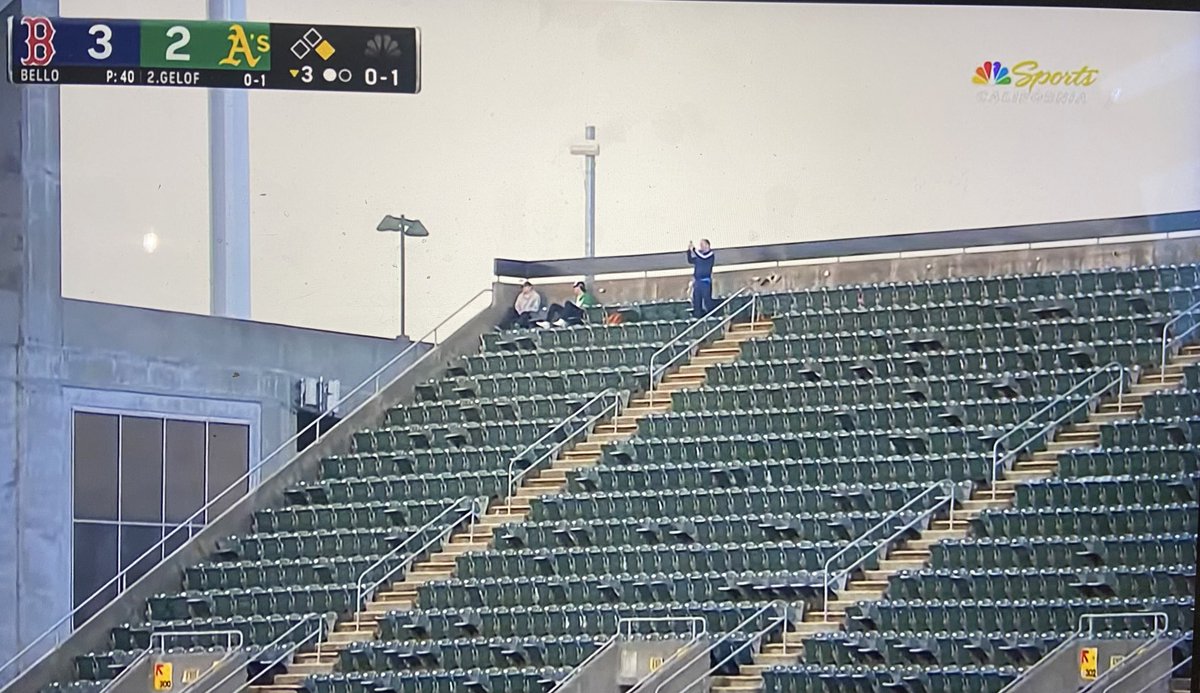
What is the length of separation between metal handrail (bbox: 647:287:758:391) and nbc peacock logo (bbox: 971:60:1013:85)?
2.70 feet

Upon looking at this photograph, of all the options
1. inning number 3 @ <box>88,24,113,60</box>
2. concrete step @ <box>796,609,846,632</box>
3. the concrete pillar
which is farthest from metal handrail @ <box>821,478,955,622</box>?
inning number 3 @ <box>88,24,113,60</box>

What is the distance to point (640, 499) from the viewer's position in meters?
6.31

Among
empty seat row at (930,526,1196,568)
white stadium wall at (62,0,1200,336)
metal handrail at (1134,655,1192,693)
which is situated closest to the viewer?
metal handrail at (1134,655,1192,693)

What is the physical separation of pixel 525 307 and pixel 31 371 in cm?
128

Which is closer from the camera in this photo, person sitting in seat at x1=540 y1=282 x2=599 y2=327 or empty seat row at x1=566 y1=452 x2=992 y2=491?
empty seat row at x1=566 y1=452 x2=992 y2=491

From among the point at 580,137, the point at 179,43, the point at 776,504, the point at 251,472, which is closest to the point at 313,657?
the point at 251,472

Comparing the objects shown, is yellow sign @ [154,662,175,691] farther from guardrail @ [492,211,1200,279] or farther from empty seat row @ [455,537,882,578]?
guardrail @ [492,211,1200,279]

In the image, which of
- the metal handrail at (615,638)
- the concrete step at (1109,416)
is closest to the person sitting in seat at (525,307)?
the metal handrail at (615,638)

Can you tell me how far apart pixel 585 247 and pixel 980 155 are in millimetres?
1042

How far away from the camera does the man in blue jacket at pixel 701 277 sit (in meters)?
6.24

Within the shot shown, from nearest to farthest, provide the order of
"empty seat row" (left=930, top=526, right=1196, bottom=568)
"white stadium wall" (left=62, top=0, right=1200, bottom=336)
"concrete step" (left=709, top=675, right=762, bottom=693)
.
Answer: "empty seat row" (left=930, top=526, right=1196, bottom=568)
"concrete step" (left=709, top=675, right=762, bottom=693)
"white stadium wall" (left=62, top=0, right=1200, bottom=336)

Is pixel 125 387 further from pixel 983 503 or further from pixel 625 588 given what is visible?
pixel 983 503

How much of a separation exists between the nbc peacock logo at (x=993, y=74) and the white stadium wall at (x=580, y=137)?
0.09 feet

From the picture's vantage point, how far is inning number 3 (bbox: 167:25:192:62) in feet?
20.1
